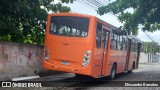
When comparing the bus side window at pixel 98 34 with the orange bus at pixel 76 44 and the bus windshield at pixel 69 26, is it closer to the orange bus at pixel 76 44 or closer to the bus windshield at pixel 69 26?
the orange bus at pixel 76 44

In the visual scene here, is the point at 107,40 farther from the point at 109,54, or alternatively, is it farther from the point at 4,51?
the point at 4,51

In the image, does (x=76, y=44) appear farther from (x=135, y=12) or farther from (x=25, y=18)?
(x=135, y=12)

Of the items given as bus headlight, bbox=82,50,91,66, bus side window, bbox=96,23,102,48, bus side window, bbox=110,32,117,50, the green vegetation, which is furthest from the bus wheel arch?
the green vegetation

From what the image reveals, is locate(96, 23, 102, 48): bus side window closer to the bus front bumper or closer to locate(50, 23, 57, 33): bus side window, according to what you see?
the bus front bumper

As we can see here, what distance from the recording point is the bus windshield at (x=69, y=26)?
42.6 feet

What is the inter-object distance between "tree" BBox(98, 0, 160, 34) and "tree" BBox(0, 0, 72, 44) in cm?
542

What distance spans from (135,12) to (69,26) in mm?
10051

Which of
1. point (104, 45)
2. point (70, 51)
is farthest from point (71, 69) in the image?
point (104, 45)

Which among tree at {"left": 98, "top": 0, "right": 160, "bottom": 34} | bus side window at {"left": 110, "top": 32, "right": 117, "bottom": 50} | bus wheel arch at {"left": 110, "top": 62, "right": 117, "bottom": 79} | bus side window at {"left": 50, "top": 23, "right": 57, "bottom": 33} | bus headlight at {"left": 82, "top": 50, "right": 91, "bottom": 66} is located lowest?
bus wheel arch at {"left": 110, "top": 62, "right": 117, "bottom": 79}

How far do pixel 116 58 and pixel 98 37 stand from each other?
3.83 meters

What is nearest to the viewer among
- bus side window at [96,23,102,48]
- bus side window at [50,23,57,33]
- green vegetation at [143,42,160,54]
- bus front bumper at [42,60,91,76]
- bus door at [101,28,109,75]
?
bus front bumper at [42,60,91,76]

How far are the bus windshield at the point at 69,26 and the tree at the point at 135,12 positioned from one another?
8110 millimetres

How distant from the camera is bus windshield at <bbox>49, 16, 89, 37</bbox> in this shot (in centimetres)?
1298

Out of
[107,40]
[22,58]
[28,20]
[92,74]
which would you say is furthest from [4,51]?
[107,40]
